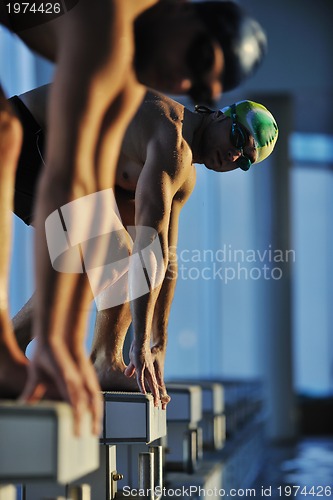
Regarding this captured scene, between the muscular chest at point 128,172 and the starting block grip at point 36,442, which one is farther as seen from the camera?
the muscular chest at point 128,172

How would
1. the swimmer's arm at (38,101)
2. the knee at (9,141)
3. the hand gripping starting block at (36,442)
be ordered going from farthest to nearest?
the swimmer's arm at (38,101)
the knee at (9,141)
the hand gripping starting block at (36,442)

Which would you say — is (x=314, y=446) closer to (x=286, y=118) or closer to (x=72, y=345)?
(x=286, y=118)

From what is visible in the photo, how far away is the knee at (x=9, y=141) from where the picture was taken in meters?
1.72

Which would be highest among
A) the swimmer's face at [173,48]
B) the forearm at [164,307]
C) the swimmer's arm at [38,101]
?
the swimmer's face at [173,48]

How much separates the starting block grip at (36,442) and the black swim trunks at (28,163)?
360mm

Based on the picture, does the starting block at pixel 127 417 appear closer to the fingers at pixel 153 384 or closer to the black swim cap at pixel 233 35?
the fingers at pixel 153 384

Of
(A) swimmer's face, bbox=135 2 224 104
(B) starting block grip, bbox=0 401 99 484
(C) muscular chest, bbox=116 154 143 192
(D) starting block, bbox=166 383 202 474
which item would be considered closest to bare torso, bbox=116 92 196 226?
(C) muscular chest, bbox=116 154 143 192

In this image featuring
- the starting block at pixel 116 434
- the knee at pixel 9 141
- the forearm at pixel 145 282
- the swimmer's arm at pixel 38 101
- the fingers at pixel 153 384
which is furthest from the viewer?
the fingers at pixel 153 384

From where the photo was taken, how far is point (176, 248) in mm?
2584

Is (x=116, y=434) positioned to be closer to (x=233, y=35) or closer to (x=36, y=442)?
(x=36, y=442)

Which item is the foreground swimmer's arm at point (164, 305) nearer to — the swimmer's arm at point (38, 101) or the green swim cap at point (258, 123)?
the green swim cap at point (258, 123)

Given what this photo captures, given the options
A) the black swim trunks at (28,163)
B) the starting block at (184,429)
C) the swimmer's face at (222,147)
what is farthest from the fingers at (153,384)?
the starting block at (184,429)

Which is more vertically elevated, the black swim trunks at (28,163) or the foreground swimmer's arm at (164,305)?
the black swim trunks at (28,163)

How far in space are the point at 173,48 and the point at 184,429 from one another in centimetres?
296
